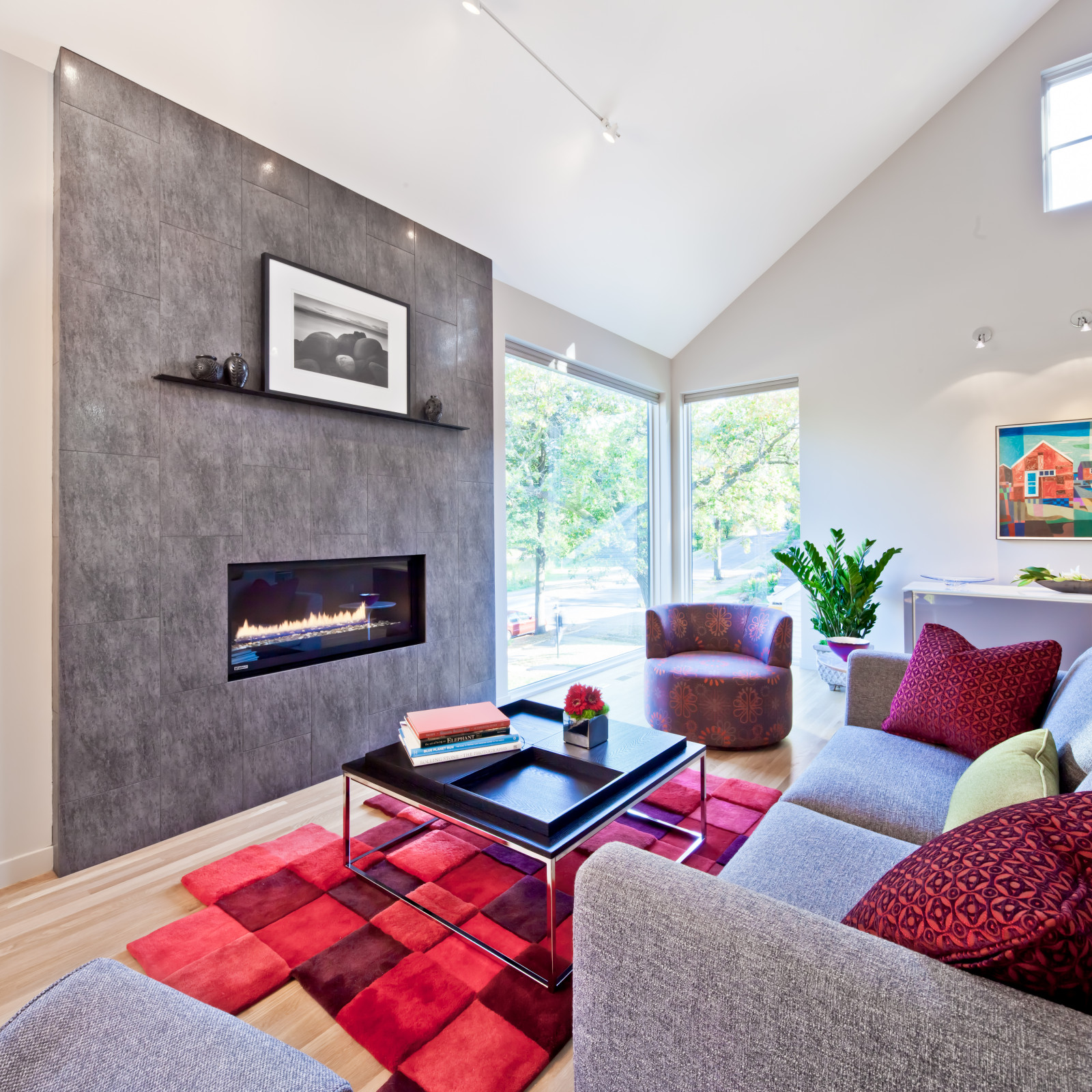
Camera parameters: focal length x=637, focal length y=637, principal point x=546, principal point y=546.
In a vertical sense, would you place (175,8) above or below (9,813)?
above

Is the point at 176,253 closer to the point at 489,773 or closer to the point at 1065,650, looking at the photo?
the point at 489,773

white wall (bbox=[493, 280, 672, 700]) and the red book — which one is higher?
white wall (bbox=[493, 280, 672, 700])

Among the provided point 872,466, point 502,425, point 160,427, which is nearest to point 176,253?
point 160,427

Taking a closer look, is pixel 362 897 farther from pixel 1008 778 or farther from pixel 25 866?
pixel 1008 778

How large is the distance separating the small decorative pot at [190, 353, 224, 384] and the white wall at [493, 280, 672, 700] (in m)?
1.67

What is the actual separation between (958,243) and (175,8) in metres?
4.42

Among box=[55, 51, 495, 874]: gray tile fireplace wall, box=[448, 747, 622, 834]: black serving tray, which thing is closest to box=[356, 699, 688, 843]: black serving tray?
box=[448, 747, 622, 834]: black serving tray

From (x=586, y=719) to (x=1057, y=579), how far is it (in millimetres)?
2967

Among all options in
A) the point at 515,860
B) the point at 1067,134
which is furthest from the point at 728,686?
the point at 1067,134

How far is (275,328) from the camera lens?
261 cm

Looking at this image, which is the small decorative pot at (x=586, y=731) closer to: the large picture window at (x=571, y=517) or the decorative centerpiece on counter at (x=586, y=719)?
the decorative centerpiece on counter at (x=586, y=719)

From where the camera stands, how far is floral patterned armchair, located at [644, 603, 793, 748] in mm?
3082

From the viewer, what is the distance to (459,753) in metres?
1.97

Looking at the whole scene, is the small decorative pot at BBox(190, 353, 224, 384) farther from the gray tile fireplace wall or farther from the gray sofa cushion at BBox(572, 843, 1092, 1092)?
the gray sofa cushion at BBox(572, 843, 1092, 1092)
